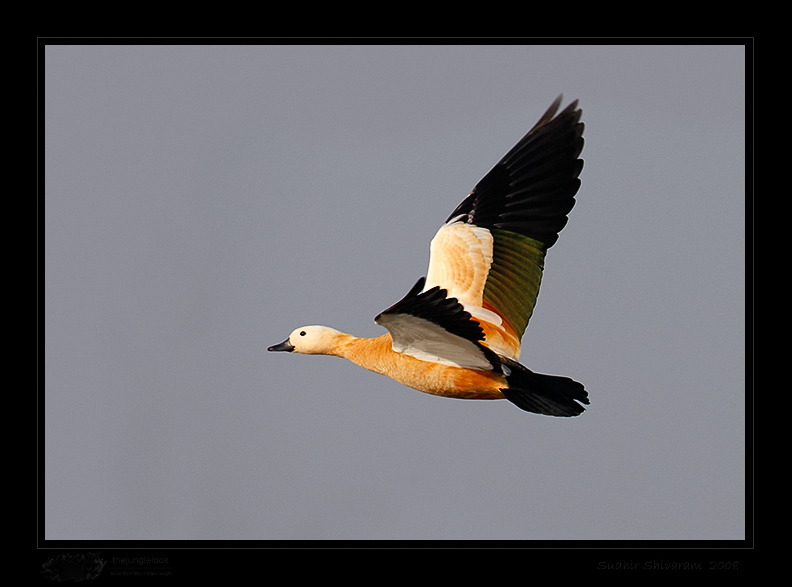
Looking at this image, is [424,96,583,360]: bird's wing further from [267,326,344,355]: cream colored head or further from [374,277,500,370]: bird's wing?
[267,326,344,355]: cream colored head

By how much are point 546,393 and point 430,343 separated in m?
0.93

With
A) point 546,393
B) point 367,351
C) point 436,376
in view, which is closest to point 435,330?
point 436,376

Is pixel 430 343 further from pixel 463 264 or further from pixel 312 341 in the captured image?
pixel 312 341

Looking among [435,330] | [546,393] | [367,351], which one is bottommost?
[546,393]

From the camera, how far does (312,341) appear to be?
7.90 meters

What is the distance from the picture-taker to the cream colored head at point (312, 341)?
7.83m

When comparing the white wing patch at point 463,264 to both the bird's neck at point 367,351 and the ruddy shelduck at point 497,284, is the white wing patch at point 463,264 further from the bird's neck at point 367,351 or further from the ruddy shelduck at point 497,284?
the bird's neck at point 367,351

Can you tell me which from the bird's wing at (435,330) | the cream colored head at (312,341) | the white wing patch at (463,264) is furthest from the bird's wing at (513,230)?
the cream colored head at (312,341)

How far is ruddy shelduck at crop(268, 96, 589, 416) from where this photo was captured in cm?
667
